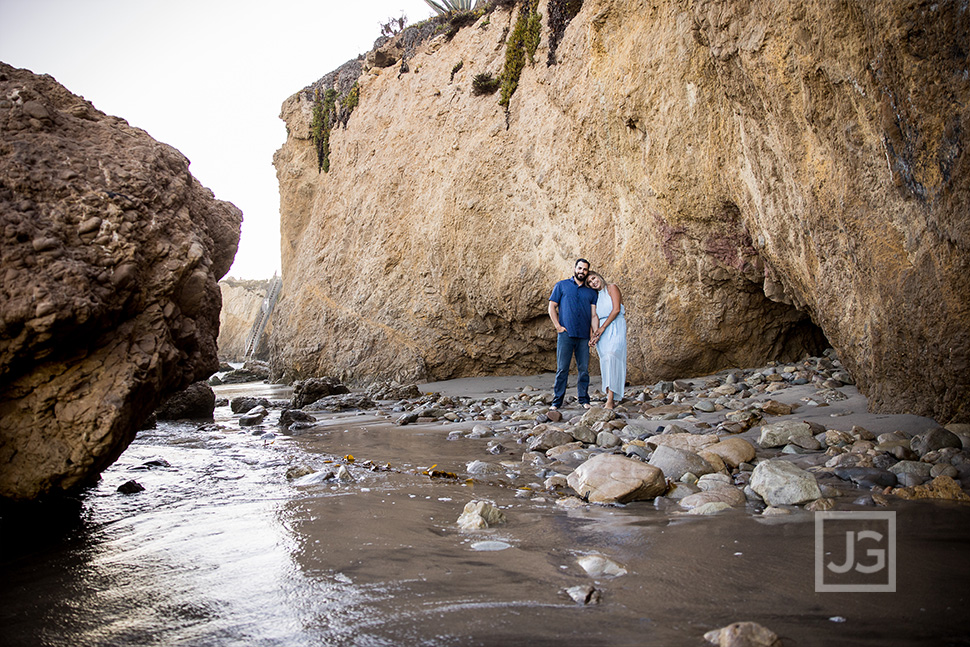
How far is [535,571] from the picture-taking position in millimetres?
2189

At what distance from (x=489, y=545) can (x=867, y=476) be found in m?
2.09

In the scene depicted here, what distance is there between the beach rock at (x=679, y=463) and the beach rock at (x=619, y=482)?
28cm

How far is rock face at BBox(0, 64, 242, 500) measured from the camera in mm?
2771

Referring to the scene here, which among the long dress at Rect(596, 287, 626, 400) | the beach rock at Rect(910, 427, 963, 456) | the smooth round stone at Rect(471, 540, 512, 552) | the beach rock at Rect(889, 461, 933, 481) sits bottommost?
the smooth round stone at Rect(471, 540, 512, 552)

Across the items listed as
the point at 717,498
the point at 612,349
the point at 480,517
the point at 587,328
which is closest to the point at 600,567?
the point at 480,517

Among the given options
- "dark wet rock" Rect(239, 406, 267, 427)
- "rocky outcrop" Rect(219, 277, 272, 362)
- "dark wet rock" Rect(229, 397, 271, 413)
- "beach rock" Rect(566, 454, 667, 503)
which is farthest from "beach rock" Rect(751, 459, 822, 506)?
"rocky outcrop" Rect(219, 277, 272, 362)

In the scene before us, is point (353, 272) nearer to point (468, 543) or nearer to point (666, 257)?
point (666, 257)

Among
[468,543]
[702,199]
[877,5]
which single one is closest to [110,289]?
[468,543]

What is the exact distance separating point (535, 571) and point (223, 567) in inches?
45.8

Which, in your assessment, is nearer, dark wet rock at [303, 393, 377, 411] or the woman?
the woman

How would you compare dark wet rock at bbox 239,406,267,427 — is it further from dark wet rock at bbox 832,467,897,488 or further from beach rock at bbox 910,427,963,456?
beach rock at bbox 910,427,963,456

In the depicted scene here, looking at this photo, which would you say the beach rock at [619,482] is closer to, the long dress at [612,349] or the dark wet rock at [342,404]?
the long dress at [612,349]

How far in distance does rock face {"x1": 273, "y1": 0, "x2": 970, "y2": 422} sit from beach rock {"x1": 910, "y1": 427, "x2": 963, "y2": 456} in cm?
43

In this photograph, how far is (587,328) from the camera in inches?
286
